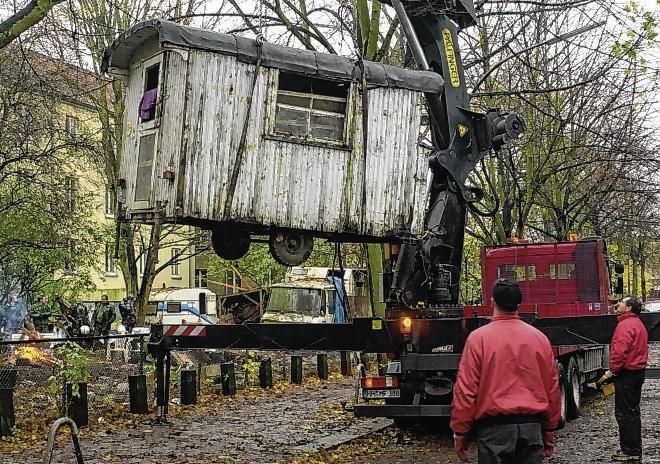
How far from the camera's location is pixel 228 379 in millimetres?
17688

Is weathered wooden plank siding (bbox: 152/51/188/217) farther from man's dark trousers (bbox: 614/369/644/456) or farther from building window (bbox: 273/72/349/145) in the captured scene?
man's dark trousers (bbox: 614/369/644/456)

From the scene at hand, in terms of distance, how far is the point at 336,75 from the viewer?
10625 millimetres

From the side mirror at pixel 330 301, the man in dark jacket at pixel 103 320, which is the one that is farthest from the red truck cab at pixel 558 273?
the side mirror at pixel 330 301

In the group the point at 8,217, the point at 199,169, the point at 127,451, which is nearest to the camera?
the point at 199,169

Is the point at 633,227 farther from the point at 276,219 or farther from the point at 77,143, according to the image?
the point at 276,219

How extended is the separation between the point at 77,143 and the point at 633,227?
803 inches

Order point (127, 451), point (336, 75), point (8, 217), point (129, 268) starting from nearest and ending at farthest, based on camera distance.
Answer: point (336, 75) < point (127, 451) < point (8, 217) < point (129, 268)

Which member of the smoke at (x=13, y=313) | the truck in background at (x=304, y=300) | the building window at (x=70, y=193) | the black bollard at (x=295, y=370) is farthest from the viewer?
the truck in background at (x=304, y=300)

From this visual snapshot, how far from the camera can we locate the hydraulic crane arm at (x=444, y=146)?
12203 millimetres

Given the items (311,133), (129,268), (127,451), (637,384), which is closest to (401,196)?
(311,133)

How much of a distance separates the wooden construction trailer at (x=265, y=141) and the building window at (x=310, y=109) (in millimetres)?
13

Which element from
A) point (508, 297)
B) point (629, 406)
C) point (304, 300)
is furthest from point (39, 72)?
point (304, 300)

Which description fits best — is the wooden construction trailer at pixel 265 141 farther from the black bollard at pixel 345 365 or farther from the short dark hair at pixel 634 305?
the black bollard at pixel 345 365

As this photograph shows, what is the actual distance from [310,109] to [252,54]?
38.7 inches
